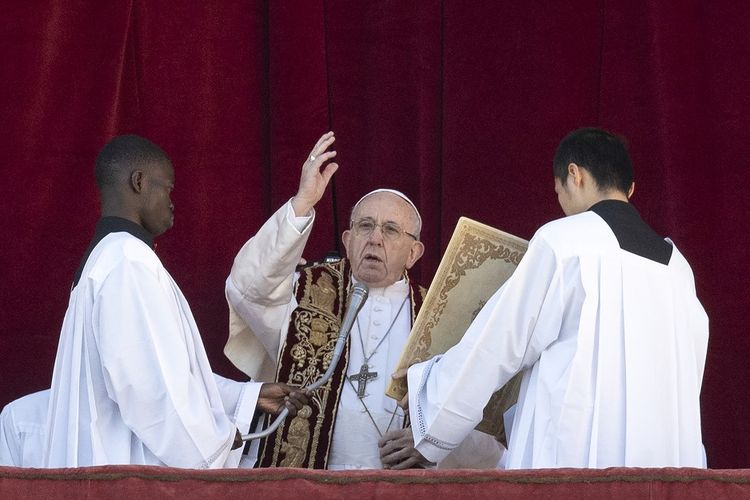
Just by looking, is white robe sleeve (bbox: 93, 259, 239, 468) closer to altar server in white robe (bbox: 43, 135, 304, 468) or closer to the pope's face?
altar server in white robe (bbox: 43, 135, 304, 468)

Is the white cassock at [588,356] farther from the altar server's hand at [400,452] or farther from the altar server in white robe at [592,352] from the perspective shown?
the altar server's hand at [400,452]

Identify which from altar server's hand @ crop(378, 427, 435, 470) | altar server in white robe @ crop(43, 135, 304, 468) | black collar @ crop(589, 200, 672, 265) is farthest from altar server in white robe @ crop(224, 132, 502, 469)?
black collar @ crop(589, 200, 672, 265)

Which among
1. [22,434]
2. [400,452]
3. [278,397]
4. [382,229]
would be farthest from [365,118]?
[22,434]

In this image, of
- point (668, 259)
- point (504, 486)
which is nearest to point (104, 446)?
point (504, 486)

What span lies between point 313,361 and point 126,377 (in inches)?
53.6

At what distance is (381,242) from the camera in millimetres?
5445

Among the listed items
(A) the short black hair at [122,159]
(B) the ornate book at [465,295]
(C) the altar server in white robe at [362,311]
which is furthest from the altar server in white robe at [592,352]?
(A) the short black hair at [122,159]

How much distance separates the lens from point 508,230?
6051 millimetres

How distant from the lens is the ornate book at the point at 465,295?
4.62 metres

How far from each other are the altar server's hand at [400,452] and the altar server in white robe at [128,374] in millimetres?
708

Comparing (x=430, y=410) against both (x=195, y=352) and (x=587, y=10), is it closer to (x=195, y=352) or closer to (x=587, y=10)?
(x=195, y=352)

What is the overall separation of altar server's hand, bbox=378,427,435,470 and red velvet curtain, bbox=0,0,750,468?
1.18 metres

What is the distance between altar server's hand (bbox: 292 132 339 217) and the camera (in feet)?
16.4

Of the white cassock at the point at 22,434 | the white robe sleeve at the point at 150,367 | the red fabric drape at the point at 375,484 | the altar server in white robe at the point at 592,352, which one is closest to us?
the red fabric drape at the point at 375,484
